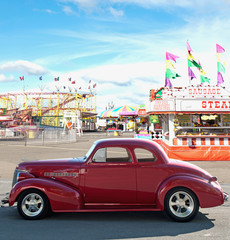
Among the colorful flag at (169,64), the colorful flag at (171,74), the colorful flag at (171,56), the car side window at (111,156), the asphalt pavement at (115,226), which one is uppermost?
the colorful flag at (171,56)

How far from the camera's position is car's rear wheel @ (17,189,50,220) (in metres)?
4.56

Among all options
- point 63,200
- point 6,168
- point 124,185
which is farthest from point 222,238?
point 6,168

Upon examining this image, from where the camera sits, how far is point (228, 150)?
43.1ft

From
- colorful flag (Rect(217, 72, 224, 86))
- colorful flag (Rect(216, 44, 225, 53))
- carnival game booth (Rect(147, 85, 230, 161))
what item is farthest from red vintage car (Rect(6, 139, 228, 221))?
colorful flag (Rect(216, 44, 225, 53))

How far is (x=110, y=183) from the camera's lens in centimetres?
457

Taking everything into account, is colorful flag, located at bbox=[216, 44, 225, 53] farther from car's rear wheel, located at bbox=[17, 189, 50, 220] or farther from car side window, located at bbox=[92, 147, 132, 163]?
car's rear wheel, located at bbox=[17, 189, 50, 220]

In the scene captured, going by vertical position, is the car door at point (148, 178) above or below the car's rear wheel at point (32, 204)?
above

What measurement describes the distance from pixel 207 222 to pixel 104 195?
6.33 feet

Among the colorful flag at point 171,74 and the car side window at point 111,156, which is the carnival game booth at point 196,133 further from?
the car side window at point 111,156

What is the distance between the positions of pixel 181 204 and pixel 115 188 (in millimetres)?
1215

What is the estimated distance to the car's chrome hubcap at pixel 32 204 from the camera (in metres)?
4.57

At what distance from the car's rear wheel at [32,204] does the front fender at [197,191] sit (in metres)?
2.05

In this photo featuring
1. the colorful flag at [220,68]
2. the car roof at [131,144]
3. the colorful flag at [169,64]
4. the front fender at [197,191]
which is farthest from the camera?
the colorful flag at [169,64]

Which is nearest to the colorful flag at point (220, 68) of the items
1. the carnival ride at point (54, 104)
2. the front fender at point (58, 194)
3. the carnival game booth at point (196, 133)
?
the carnival game booth at point (196, 133)
